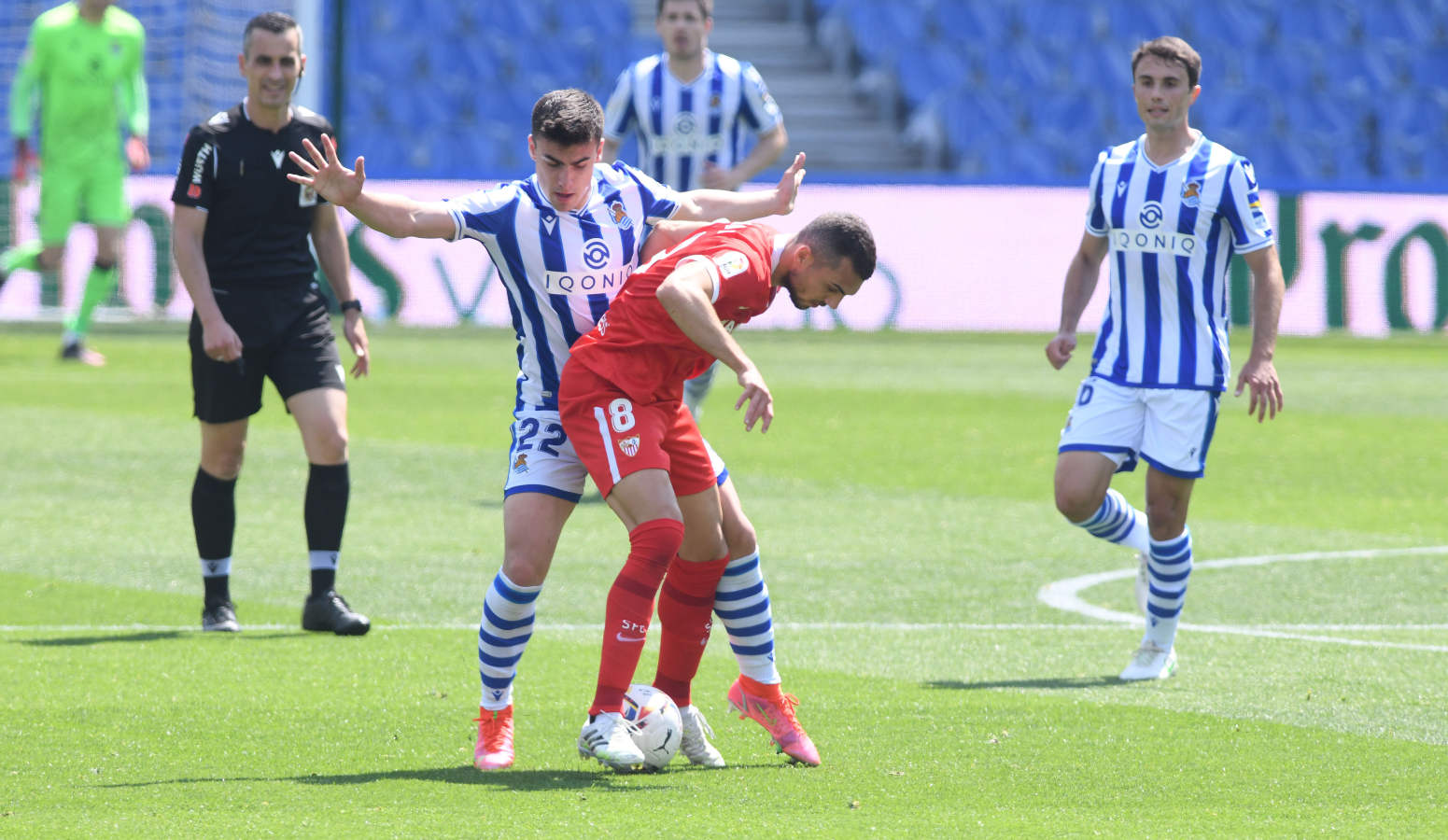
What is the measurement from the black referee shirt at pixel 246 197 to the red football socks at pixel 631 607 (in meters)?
2.54

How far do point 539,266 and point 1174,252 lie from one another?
2.25 metres

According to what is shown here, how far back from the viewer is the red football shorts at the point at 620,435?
15.8ft

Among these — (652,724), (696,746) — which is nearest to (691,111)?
(696,746)

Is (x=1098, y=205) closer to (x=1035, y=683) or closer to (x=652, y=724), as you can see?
(x=1035, y=683)

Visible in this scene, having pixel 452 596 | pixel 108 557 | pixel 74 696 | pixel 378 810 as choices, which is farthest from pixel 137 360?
pixel 378 810

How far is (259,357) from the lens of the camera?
680 cm

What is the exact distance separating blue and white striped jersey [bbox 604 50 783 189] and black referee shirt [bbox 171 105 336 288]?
11.6ft

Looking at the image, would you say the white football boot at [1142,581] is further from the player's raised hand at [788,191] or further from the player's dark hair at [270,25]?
the player's dark hair at [270,25]

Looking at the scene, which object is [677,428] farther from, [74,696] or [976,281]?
[976,281]

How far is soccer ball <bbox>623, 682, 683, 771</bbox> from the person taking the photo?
4.83 m

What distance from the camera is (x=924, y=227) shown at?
20828mm

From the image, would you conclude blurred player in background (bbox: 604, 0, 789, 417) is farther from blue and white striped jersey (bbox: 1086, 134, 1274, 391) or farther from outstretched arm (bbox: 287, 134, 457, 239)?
outstretched arm (bbox: 287, 134, 457, 239)

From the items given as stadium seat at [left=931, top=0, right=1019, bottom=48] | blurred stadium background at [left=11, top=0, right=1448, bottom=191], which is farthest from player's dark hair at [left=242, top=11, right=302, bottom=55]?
stadium seat at [left=931, top=0, right=1019, bottom=48]

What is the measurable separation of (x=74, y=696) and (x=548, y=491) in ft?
5.18
